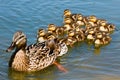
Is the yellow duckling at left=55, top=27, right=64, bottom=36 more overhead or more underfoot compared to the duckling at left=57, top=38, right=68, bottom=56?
more overhead

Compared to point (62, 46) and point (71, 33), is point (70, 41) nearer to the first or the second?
point (71, 33)

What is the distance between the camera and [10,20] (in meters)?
9.75

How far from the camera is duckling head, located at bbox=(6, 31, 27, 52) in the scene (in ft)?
24.3

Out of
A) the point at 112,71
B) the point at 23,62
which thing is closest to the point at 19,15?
the point at 23,62

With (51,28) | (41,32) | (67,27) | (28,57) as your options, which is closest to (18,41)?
(28,57)

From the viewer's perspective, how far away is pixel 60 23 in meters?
9.98

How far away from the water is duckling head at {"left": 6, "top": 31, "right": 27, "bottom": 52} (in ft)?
1.51

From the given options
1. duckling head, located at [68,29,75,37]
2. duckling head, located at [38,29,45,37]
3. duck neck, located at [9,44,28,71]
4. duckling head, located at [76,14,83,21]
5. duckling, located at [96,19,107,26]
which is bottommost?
duck neck, located at [9,44,28,71]

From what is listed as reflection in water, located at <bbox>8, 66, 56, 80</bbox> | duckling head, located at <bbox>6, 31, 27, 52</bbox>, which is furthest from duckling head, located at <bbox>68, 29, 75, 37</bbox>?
duckling head, located at <bbox>6, 31, 27, 52</bbox>

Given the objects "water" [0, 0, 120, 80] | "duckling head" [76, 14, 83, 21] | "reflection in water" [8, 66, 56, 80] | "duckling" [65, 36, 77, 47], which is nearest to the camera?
"reflection in water" [8, 66, 56, 80]

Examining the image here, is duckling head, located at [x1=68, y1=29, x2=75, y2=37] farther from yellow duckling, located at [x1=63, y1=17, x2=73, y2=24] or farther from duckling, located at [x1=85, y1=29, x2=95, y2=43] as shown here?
yellow duckling, located at [x1=63, y1=17, x2=73, y2=24]

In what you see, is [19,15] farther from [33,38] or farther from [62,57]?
[62,57]

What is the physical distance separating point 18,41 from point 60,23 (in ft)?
8.66

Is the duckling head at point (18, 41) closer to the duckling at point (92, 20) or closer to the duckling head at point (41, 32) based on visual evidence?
the duckling head at point (41, 32)
